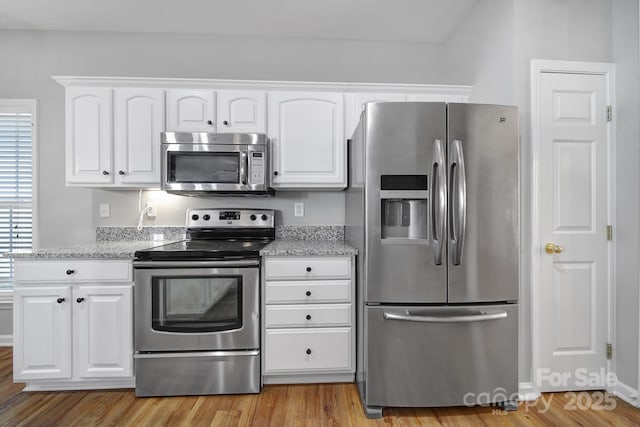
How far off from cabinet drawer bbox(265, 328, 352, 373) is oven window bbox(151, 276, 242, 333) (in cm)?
28

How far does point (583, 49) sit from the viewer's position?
2057mm

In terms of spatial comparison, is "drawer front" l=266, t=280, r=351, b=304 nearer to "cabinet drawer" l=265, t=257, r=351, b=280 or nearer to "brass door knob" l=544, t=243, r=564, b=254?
"cabinet drawer" l=265, t=257, r=351, b=280

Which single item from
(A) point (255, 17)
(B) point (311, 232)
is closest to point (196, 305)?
(B) point (311, 232)

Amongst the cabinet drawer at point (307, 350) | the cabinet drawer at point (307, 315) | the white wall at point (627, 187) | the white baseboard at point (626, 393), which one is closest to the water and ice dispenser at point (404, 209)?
the cabinet drawer at point (307, 315)

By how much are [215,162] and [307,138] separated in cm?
73

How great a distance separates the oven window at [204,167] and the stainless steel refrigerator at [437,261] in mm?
1049

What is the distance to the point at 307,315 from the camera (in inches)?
82.0

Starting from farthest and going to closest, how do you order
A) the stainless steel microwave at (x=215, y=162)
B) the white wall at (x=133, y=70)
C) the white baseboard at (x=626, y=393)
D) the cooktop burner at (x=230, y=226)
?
the white wall at (x=133, y=70)
the cooktop burner at (x=230, y=226)
the stainless steel microwave at (x=215, y=162)
the white baseboard at (x=626, y=393)

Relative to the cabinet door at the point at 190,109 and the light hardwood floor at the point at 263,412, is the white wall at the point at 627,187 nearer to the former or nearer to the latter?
the light hardwood floor at the point at 263,412

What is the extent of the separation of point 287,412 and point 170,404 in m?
0.74

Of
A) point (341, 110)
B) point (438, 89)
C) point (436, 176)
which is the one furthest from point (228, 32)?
point (436, 176)

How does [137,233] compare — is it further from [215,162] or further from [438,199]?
[438,199]

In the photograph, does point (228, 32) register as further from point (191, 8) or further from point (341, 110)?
point (341, 110)

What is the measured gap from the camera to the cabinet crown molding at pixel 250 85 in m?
2.36
